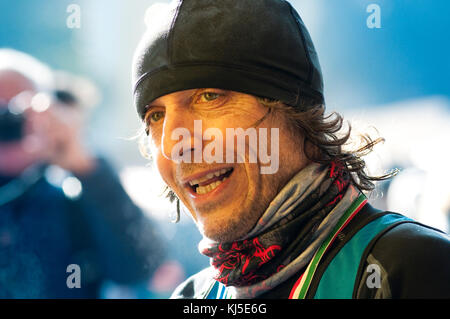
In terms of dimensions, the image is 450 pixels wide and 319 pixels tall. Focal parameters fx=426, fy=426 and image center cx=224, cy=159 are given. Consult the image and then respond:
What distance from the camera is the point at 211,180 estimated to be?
140cm

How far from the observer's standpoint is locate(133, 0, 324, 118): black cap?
1363 millimetres

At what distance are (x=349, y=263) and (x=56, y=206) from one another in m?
1.88

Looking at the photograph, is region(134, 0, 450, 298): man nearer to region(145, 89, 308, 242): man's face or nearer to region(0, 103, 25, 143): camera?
region(145, 89, 308, 242): man's face

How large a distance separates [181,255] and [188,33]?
2233 mm

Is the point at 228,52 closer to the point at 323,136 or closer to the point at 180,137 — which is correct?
the point at 180,137

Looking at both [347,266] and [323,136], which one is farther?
[323,136]

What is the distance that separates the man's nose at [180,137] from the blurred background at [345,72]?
1.68 metres

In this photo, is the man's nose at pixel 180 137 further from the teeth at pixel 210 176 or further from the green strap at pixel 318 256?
the green strap at pixel 318 256

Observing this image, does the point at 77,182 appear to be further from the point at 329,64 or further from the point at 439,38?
the point at 439,38

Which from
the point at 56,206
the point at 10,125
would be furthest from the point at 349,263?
the point at 10,125

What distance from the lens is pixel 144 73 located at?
1.48m

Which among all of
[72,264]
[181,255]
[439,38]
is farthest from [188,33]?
[439,38]

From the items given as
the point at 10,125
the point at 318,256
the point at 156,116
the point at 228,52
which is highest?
the point at 228,52

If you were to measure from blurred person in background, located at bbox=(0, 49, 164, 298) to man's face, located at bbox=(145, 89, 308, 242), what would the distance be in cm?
98
